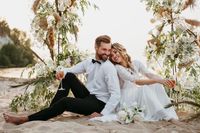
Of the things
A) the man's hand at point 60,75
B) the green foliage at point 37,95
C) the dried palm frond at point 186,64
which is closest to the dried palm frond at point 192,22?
the dried palm frond at point 186,64

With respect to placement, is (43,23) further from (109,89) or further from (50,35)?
(109,89)

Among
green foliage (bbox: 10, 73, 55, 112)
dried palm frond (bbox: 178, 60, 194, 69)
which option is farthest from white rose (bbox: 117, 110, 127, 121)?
green foliage (bbox: 10, 73, 55, 112)

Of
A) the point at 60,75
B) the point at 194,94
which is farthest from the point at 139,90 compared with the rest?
the point at 194,94

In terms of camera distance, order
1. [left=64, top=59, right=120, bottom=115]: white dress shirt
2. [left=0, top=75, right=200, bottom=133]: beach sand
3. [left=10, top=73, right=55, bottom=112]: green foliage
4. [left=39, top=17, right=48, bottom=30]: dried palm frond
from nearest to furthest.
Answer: [left=0, top=75, right=200, bottom=133]: beach sand
[left=64, top=59, right=120, bottom=115]: white dress shirt
[left=39, top=17, right=48, bottom=30]: dried palm frond
[left=10, top=73, right=55, bottom=112]: green foliage

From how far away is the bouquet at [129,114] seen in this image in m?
4.39

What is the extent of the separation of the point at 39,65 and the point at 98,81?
1091mm

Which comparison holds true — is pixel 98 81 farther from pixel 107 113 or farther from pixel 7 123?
pixel 7 123

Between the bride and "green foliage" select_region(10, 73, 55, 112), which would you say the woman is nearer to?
the bride

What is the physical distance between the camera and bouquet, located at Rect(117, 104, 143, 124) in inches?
173

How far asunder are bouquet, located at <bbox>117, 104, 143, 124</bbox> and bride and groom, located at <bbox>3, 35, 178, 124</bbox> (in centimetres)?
11

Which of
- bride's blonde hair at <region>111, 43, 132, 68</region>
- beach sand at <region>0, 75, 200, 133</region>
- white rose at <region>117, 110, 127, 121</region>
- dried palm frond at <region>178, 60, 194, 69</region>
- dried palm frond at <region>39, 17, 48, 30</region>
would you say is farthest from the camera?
dried palm frond at <region>39, 17, 48, 30</region>

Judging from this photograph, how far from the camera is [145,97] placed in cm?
468

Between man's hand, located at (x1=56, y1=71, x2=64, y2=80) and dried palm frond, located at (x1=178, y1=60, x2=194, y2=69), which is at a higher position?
dried palm frond, located at (x1=178, y1=60, x2=194, y2=69)

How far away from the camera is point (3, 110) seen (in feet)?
20.3
